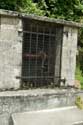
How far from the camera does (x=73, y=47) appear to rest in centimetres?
860

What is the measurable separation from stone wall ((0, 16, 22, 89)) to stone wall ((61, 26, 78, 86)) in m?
1.40

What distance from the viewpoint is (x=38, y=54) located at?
802 centimetres

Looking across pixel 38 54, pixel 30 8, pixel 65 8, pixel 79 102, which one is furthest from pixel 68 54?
pixel 65 8

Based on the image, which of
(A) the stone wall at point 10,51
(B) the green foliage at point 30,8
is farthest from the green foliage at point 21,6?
(A) the stone wall at point 10,51

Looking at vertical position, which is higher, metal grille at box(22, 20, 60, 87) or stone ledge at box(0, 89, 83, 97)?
metal grille at box(22, 20, 60, 87)

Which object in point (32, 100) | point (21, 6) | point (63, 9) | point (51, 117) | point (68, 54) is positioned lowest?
point (51, 117)

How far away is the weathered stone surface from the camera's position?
716 cm

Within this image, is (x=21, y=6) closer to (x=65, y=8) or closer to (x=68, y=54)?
(x=65, y=8)

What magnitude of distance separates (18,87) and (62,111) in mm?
1282

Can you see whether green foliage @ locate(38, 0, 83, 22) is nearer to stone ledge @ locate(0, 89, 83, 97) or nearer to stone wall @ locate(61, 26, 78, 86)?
stone wall @ locate(61, 26, 78, 86)

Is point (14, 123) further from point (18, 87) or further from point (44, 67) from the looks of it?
point (44, 67)

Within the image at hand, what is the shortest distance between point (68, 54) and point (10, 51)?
6.06ft

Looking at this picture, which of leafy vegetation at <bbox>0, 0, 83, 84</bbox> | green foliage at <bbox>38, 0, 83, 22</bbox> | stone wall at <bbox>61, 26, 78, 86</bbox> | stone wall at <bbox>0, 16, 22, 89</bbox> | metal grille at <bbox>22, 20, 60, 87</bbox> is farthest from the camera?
green foliage at <bbox>38, 0, 83, 22</bbox>

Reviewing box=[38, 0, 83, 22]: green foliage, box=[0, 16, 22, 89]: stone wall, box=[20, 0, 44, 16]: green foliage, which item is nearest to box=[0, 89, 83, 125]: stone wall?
box=[0, 16, 22, 89]: stone wall
